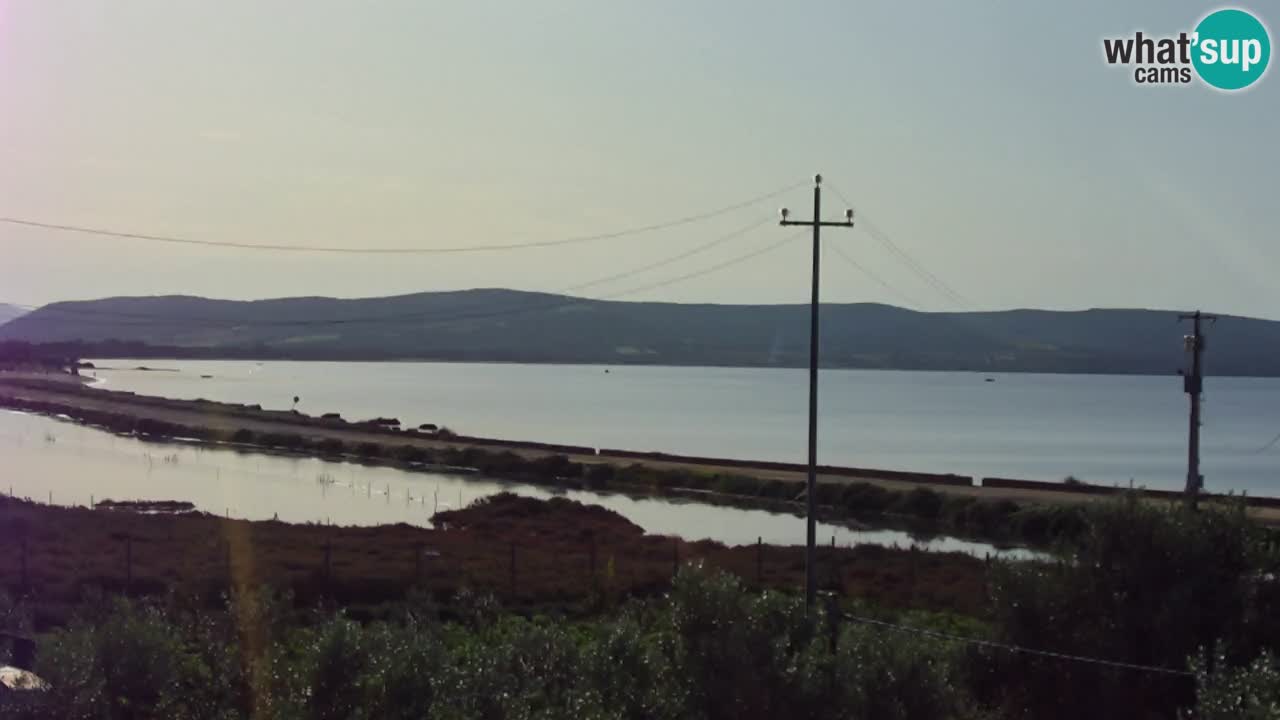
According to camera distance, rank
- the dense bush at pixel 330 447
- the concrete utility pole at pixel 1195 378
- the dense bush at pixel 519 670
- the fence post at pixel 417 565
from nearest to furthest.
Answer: the dense bush at pixel 519 670, the concrete utility pole at pixel 1195 378, the fence post at pixel 417 565, the dense bush at pixel 330 447

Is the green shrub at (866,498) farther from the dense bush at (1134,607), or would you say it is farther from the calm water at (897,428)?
the dense bush at (1134,607)

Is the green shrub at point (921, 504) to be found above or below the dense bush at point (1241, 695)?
below

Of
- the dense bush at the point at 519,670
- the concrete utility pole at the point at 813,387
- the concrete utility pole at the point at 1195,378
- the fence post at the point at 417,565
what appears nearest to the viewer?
the dense bush at the point at 519,670

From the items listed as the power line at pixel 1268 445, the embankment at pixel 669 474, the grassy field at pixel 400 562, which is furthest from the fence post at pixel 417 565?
the power line at pixel 1268 445

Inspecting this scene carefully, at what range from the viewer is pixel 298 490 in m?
64.8

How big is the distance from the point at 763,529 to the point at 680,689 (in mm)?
42460

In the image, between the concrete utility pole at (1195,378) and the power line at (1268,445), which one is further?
the power line at (1268,445)

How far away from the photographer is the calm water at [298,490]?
5375 cm

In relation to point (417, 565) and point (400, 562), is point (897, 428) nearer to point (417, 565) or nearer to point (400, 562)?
point (400, 562)

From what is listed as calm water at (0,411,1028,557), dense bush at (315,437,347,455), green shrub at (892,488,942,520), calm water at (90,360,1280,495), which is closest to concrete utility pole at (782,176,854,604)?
calm water at (0,411,1028,557)

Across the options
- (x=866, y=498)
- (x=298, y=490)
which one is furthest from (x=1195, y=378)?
(x=298, y=490)

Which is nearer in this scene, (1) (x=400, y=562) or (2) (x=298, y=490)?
(1) (x=400, y=562)

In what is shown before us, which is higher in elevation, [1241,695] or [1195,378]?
[1195,378]

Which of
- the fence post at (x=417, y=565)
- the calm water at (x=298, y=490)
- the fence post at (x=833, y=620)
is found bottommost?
the calm water at (x=298, y=490)
